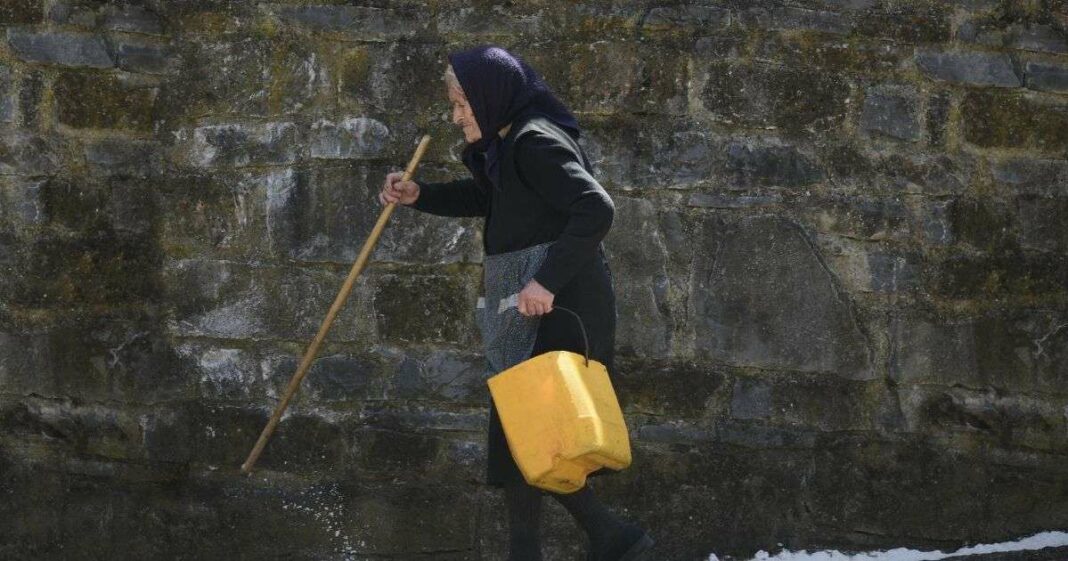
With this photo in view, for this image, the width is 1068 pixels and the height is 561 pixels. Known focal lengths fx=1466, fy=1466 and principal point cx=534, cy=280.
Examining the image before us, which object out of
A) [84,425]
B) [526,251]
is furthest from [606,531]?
[84,425]

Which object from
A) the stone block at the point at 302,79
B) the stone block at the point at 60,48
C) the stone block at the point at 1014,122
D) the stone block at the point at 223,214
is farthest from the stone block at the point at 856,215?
the stone block at the point at 60,48

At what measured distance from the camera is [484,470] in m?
4.68

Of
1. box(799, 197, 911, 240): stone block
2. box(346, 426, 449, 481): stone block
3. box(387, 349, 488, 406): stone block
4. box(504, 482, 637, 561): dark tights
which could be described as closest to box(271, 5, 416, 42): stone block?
box(387, 349, 488, 406): stone block

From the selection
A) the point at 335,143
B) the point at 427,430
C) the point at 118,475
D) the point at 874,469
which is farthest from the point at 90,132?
the point at 874,469

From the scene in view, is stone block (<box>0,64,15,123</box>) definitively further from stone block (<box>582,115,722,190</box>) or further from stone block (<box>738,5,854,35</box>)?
stone block (<box>738,5,854,35</box>)

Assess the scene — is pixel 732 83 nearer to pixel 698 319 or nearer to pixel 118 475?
pixel 698 319

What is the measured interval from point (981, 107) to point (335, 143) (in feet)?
6.76

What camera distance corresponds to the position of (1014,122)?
15.4ft

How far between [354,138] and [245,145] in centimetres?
35

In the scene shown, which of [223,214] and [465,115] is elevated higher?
[465,115]

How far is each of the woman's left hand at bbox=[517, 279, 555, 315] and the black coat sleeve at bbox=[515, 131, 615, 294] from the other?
15mm

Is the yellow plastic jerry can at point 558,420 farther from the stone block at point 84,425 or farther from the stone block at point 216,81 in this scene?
the stone block at point 84,425

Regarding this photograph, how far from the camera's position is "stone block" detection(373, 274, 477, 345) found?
15.3 ft

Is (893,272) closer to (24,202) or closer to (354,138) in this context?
Result: (354,138)
